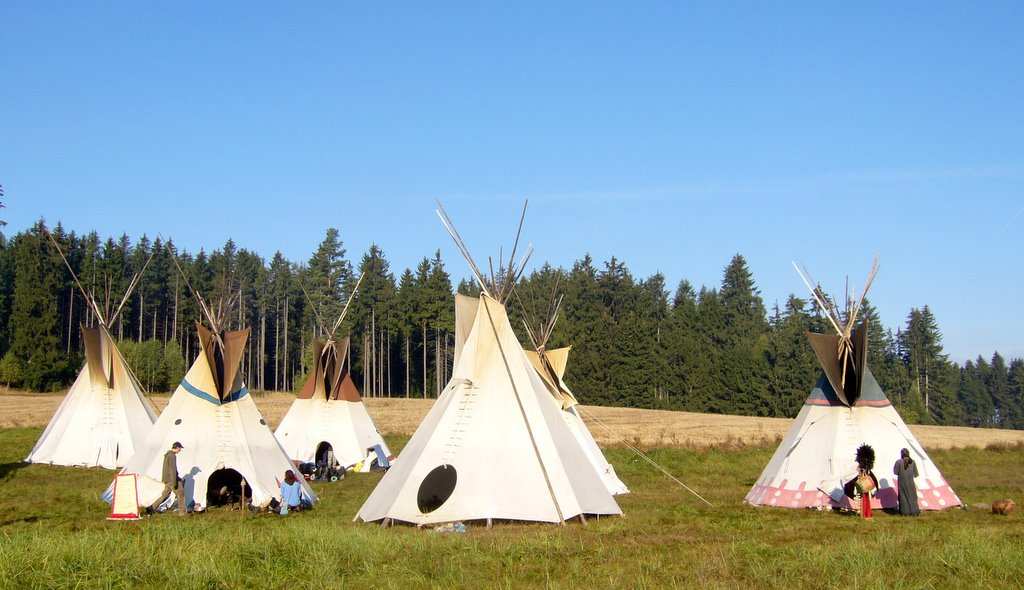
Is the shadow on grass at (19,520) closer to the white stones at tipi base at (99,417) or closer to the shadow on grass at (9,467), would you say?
the shadow on grass at (9,467)

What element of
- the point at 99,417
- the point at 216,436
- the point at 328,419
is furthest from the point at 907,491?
the point at 99,417

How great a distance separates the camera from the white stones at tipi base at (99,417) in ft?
75.5

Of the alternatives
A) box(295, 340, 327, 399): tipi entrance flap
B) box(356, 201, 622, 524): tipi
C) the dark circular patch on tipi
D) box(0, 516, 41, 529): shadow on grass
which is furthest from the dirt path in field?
box(0, 516, 41, 529): shadow on grass

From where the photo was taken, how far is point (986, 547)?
9883 millimetres

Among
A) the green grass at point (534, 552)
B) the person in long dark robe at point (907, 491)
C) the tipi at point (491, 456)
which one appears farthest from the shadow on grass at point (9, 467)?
the person in long dark robe at point (907, 491)

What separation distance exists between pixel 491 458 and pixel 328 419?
12.4 m

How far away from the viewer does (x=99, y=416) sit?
928 inches

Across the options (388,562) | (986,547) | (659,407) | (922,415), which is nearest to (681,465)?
(986,547)

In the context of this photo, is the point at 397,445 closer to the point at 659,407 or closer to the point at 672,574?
the point at 672,574

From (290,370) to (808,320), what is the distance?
44484mm

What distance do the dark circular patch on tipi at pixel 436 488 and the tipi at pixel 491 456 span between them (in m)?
0.02

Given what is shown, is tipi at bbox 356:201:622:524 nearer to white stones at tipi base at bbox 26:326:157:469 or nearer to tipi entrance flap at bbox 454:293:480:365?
tipi entrance flap at bbox 454:293:480:365

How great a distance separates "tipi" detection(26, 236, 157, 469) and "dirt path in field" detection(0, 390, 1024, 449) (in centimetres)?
910

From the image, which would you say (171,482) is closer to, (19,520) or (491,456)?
(19,520)
